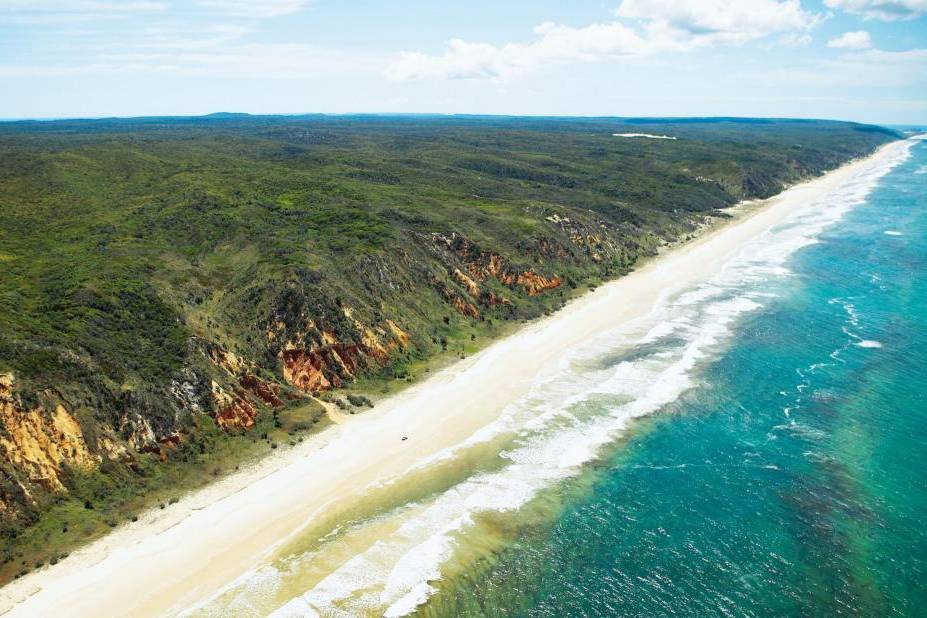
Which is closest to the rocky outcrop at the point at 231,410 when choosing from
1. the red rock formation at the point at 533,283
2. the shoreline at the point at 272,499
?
the shoreline at the point at 272,499

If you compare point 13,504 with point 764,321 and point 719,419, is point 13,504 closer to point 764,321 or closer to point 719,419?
point 719,419

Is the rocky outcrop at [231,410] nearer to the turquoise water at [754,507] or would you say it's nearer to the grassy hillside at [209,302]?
the grassy hillside at [209,302]

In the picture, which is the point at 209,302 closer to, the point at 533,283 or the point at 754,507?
the point at 533,283

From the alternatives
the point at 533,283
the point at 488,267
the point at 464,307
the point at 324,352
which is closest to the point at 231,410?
the point at 324,352

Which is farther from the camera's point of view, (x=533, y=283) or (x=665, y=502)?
(x=533, y=283)

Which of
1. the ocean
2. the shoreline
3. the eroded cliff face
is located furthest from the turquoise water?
the eroded cliff face

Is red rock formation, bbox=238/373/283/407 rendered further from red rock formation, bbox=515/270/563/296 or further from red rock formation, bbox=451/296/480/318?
red rock formation, bbox=515/270/563/296
